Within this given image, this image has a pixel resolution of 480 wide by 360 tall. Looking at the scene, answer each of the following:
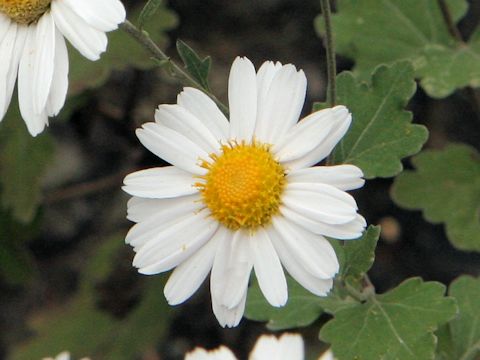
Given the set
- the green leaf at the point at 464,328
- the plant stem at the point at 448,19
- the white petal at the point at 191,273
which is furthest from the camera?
the plant stem at the point at 448,19

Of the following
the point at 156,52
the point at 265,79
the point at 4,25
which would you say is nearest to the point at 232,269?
the point at 265,79

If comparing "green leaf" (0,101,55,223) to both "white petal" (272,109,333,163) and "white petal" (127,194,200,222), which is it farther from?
"white petal" (272,109,333,163)

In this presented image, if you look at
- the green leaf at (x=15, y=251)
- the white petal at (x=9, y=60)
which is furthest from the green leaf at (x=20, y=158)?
the white petal at (x=9, y=60)

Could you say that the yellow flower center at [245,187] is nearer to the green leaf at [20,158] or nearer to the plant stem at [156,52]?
the plant stem at [156,52]

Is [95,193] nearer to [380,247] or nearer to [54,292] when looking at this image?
[54,292]

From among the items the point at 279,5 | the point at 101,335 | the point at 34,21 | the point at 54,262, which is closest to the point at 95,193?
the point at 54,262

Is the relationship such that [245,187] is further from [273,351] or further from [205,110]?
[273,351]

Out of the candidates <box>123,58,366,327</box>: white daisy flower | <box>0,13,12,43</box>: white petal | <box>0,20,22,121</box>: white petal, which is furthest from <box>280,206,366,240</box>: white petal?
<box>0,13,12,43</box>: white petal

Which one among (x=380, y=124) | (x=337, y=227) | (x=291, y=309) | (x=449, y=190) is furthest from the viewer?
(x=449, y=190)
